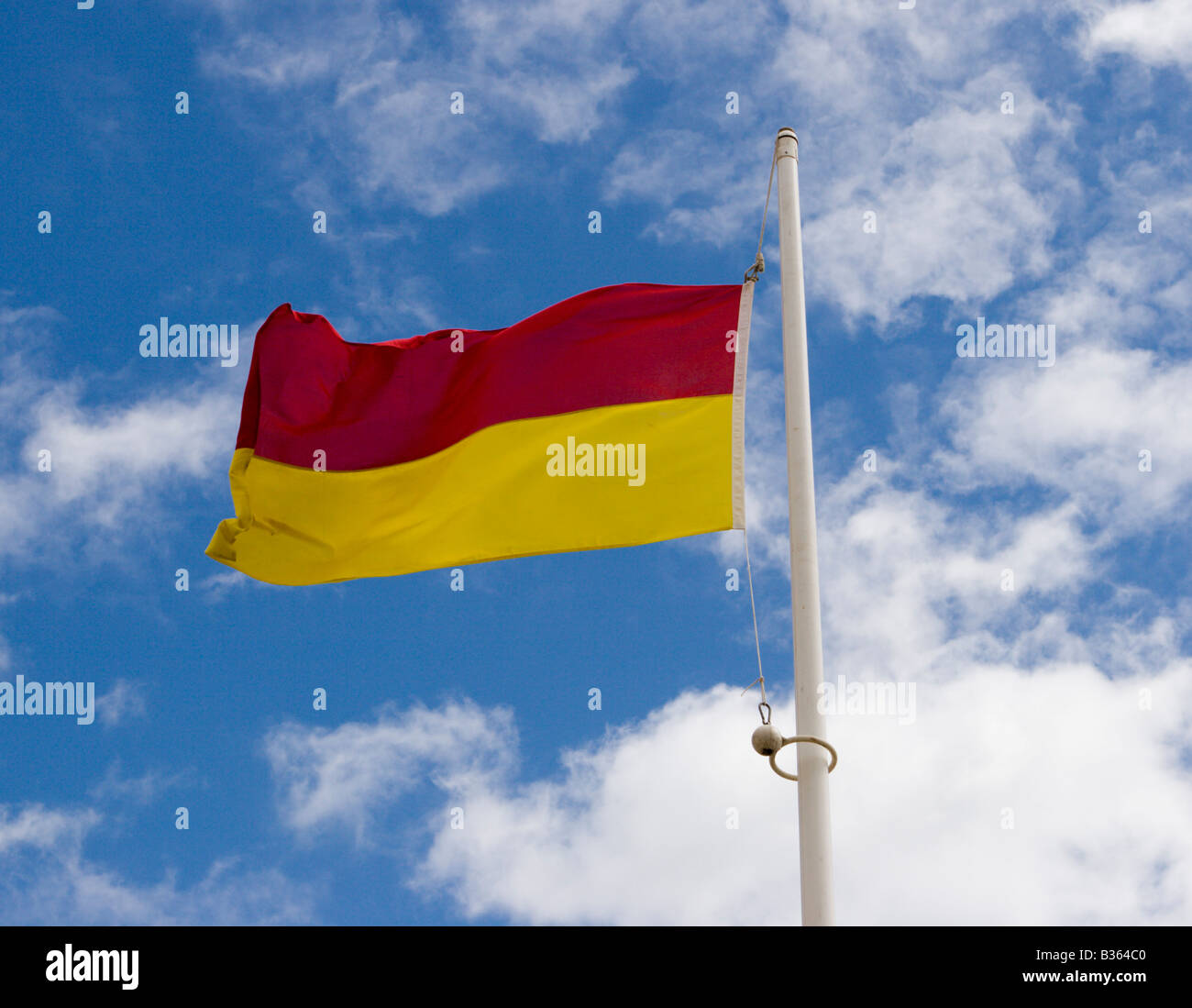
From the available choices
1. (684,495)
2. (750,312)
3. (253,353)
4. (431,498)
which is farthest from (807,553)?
(253,353)

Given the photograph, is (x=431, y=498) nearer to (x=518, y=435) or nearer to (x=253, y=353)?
(x=518, y=435)

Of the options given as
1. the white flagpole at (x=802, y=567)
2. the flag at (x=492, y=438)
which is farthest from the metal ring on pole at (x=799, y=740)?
the flag at (x=492, y=438)

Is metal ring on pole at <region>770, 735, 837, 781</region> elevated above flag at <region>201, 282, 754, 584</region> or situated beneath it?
situated beneath

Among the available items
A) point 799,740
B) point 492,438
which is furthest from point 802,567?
point 492,438

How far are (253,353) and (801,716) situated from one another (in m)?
8.09

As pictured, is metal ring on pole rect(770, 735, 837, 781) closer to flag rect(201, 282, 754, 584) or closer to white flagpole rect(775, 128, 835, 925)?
white flagpole rect(775, 128, 835, 925)

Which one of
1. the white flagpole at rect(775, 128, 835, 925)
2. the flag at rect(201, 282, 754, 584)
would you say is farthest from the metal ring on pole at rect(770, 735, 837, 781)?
the flag at rect(201, 282, 754, 584)

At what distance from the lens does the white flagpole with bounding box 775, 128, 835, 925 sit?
10.2m

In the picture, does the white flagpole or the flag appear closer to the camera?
the white flagpole

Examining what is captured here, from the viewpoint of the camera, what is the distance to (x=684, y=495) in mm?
13414

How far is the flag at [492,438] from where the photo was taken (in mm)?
13719

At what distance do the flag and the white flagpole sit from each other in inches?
50.3

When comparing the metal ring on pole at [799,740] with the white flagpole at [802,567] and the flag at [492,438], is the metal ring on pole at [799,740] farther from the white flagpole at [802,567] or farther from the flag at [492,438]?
the flag at [492,438]

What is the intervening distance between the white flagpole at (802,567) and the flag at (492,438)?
1277mm
